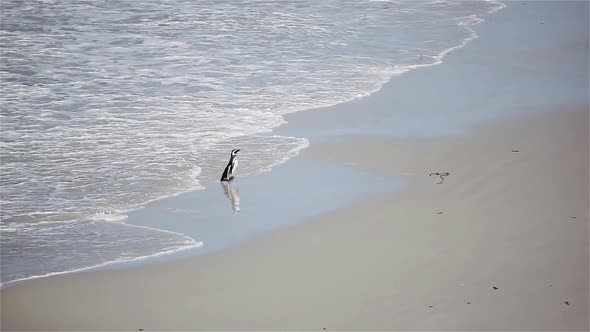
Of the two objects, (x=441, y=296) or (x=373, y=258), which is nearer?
(x=441, y=296)

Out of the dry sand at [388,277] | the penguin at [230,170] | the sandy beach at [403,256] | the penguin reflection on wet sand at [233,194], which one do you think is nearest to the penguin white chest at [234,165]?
the penguin at [230,170]

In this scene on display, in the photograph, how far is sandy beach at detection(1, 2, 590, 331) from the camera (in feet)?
17.5

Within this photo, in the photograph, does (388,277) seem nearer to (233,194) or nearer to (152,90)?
(233,194)

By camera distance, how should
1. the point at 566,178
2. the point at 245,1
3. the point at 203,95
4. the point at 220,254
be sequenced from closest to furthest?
the point at 220,254
the point at 566,178
the point at 203,95
the point at 245,1

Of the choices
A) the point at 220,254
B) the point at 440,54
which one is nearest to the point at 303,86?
the point at 440,54

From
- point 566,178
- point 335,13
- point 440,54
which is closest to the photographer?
point 566,178

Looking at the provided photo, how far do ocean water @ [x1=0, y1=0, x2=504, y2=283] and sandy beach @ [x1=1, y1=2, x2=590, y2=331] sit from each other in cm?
53

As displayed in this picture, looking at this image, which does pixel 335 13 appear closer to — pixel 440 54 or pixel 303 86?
pixel 440 54

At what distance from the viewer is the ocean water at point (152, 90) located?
7.11 m

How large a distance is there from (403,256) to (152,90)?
18.3ft

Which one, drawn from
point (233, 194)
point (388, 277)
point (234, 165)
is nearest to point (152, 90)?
point (234, 165)

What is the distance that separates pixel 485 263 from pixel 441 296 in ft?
1.76

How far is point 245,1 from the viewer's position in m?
17.0

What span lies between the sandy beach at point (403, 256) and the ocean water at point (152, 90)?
53 centimetres
